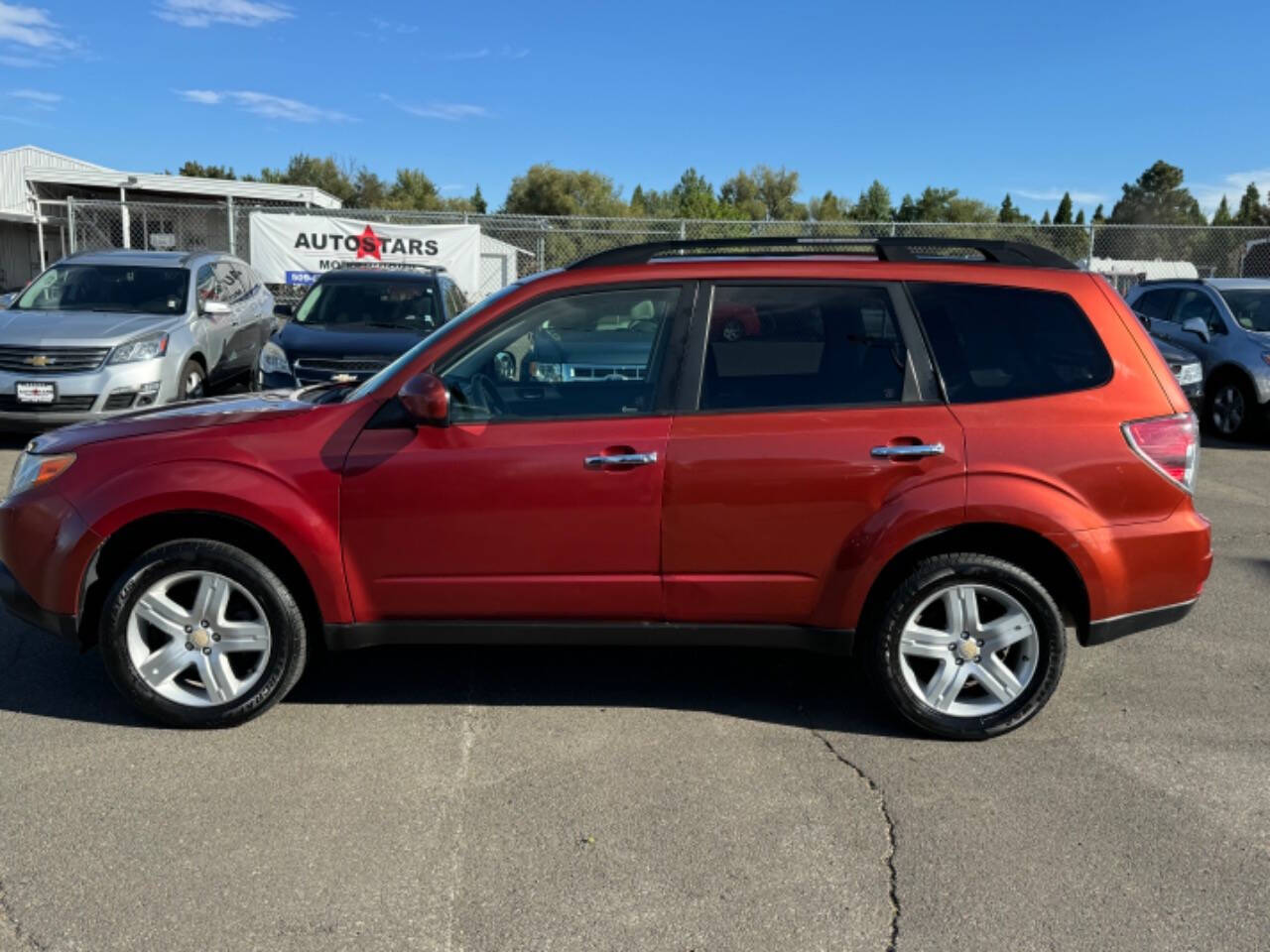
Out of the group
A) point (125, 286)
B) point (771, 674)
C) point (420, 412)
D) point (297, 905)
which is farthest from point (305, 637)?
point (125, 286)

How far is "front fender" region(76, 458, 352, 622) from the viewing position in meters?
3.75

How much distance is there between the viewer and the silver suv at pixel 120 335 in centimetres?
870

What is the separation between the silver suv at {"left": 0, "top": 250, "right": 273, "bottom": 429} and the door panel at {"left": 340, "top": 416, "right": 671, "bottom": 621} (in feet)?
17.8

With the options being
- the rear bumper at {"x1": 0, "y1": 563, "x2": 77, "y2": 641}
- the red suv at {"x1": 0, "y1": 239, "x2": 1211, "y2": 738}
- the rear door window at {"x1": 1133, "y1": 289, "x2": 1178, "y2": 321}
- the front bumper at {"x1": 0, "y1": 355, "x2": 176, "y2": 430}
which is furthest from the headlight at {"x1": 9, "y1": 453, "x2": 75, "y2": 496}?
the rear door window at {"x1": 1133, "y1": 289, "x2": 1178, "y2": 321}

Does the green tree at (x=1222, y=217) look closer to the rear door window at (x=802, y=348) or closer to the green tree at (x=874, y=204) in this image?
the green tree at (x=874, y=204)

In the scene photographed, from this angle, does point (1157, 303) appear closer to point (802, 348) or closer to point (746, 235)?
point (746, 235)

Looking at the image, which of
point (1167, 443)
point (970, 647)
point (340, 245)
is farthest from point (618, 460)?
point (340, 245)

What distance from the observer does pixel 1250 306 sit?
1155 centimetres

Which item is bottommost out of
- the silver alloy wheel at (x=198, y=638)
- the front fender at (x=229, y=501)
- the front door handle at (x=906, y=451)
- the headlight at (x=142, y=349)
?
the silver alloy wheel at (x=198, y=638)

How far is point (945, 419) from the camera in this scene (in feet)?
12.3

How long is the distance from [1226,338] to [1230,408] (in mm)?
767

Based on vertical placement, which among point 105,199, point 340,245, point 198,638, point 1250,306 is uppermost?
point 105,199

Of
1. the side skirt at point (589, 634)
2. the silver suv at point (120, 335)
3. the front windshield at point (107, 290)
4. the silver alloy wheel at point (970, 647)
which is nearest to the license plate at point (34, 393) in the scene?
the silver suv at point (120, 335)

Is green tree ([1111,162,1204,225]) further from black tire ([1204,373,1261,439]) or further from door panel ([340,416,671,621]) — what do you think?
door panel ([340,416,671,621])
